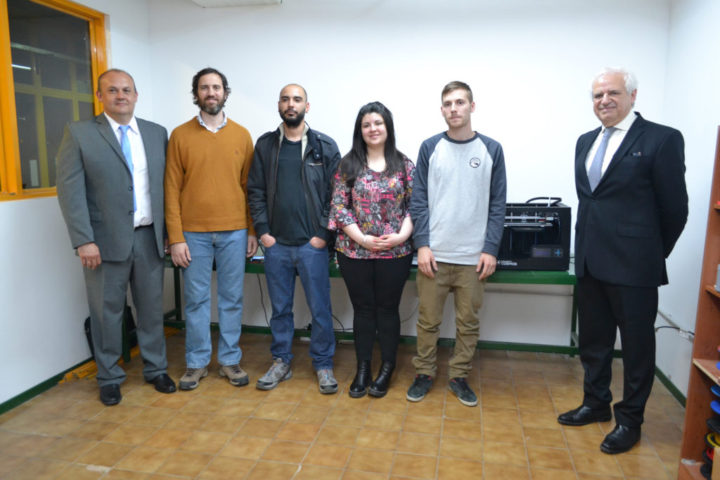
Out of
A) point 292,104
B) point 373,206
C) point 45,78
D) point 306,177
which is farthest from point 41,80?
point 373,206

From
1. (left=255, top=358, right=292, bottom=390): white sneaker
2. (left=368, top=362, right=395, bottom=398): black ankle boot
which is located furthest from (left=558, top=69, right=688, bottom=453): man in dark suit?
(left=255, top=358, right=292, bottom=390): white sneaker

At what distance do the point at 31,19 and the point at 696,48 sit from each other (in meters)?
3.56

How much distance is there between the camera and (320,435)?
2404 mm

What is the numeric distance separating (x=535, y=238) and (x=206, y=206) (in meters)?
1.77

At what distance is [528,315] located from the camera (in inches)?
138

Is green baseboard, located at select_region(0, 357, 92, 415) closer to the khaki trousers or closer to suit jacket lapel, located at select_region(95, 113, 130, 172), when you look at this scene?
suit jacket lapel, located at select_region(95, 113, 130, 172)

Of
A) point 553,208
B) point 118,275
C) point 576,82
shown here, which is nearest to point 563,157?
point 576,82

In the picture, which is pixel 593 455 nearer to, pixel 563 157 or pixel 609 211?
pixel 609 211

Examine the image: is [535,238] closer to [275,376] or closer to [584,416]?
[584,416]

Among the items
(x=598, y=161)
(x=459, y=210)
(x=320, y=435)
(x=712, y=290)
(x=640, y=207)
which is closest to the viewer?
(x=712, y=290)

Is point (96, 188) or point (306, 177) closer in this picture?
point (96, 188)

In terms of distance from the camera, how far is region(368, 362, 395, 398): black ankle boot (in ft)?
9.12

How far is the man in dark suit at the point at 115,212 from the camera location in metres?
2.53

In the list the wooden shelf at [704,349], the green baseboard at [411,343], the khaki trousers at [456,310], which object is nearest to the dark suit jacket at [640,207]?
the wooden shelf at [704,349]
